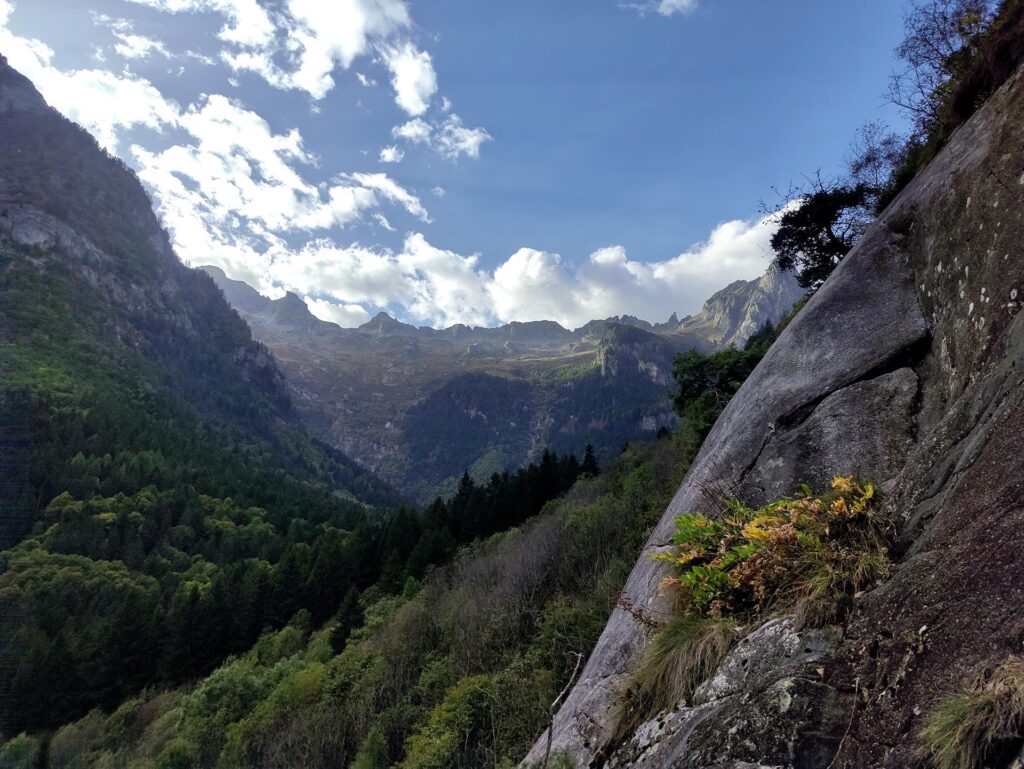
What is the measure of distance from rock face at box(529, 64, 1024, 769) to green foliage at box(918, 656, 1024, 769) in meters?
0.21

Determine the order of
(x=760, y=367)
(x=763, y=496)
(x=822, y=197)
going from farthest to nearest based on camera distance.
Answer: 1. (x=822, y=197)
2. (x=760, y=367)
3. (x=763, y=496)

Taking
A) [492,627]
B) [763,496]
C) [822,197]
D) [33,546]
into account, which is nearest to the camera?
[763,496]

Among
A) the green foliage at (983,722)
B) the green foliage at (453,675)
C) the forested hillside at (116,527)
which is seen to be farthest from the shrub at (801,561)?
the forested hillside at (116,527)

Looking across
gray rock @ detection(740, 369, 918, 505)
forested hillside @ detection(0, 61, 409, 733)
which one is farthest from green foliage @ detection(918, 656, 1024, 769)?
forested hillside @ detection(0, 61, 409, 733)

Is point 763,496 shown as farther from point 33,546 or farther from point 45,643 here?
point 33,546

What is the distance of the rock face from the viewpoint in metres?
3.34

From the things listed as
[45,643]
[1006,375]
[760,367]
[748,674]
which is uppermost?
[760,367]

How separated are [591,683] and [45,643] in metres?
74.3

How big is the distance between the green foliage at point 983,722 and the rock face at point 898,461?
0.68 feet

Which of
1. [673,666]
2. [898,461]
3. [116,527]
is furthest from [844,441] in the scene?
[116,527]

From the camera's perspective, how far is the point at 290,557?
235ft

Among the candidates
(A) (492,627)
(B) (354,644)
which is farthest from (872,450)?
(B) (354,644)

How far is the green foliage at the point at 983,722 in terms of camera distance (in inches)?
101

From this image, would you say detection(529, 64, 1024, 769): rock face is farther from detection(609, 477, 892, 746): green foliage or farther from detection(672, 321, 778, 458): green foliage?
detection(672, 321, 778, 458): green foliage
